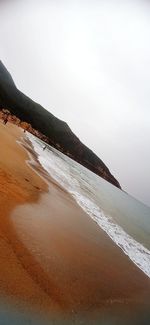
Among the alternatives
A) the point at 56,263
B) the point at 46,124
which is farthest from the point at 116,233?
the point at 46,124

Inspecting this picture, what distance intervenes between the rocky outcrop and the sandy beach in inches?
4132

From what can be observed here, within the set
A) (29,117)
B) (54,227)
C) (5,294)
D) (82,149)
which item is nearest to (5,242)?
(5,294)

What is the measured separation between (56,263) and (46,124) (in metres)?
140

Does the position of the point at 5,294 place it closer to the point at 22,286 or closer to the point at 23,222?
the point at 22,286

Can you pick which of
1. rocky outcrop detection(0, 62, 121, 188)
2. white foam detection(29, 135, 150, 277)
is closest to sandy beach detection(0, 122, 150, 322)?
white foam detection(29, 135, 150, 277)

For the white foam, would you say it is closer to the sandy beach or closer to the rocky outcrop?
the sandy beach

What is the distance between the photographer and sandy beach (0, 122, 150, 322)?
5445 millimetres

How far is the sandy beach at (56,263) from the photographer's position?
5.45m

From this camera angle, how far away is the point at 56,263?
693 centimetres

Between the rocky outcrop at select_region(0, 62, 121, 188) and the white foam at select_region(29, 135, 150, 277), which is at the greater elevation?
the rocky outcrop at select_region(0, 62, 121, 188)

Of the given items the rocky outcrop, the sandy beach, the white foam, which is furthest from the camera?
the rocky outcrop

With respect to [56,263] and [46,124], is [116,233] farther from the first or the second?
[46,124]

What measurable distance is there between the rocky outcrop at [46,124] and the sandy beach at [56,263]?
10495cm

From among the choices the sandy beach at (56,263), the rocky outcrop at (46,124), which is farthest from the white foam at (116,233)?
the rocky outcrop at (46,124)
